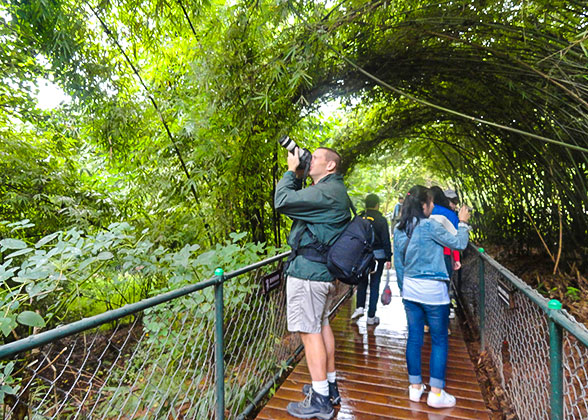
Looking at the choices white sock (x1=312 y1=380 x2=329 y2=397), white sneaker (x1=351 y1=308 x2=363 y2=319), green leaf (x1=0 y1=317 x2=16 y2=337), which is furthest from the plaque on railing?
white sneaker (x1=351 y1=308 x2=363 y2=319)

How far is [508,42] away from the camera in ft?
7.54

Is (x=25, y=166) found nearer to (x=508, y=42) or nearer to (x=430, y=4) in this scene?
(x=430, y=4)

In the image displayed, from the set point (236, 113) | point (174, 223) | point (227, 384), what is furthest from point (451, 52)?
point (227, 384)

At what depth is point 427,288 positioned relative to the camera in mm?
1885

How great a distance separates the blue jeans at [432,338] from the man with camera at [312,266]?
0.53m

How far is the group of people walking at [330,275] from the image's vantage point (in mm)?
1732

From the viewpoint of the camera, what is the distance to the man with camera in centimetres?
172

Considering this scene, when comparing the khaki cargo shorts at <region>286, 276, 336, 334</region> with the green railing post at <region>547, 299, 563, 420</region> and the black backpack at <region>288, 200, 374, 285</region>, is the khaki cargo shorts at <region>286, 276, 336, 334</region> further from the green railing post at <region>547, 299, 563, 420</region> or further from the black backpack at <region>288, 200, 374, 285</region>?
the green railing post at <region>547, 299, 563, 420</region>

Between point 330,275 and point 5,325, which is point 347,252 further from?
point 5,325

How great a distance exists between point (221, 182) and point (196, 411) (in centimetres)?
142

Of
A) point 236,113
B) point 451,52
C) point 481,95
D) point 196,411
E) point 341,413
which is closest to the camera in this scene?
point 196,411

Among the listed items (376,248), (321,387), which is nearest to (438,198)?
(376,248)

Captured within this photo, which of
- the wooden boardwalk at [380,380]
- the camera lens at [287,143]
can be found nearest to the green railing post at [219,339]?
the wooden boardwalk at [380,380]

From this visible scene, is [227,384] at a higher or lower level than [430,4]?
lower
